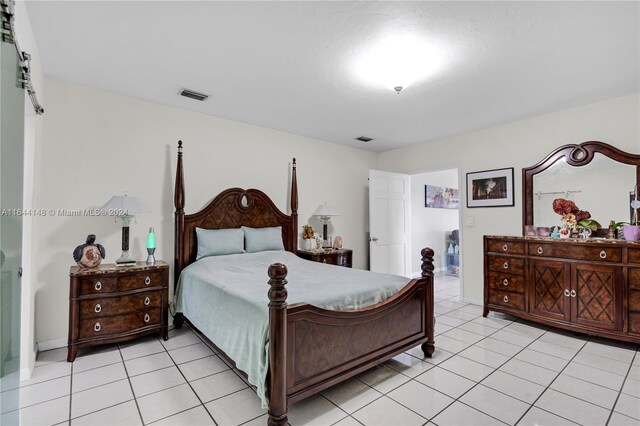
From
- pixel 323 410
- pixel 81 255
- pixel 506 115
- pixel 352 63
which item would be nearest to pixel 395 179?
pixel 506 115

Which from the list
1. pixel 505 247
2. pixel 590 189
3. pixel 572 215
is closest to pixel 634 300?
pixel 572 215

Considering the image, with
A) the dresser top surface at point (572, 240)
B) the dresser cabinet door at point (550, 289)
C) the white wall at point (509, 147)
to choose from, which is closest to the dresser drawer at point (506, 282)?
the dresser cabinet door at point (550, 289)

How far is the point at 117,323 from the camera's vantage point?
9.22 ft

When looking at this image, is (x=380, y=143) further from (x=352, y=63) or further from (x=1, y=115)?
(x=1, y=115)

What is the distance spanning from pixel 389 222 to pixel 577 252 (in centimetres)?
264

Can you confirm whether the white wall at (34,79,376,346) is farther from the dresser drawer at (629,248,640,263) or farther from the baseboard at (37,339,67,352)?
the dresser drawer at (629,248,640,263)

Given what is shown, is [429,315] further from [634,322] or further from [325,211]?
[325,211]

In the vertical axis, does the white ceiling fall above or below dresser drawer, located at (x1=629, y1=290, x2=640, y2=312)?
above

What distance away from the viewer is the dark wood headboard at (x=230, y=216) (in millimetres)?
3502

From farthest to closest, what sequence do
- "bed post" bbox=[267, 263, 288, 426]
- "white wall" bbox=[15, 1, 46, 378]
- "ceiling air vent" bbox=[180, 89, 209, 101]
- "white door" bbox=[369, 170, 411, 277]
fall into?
1. "white door" bbox=[369, 170, 411, 277]
2. "ceiling air vent" bbox=[180, 89, 209, 101]
3. "white wall" bbox=[15, 1, 46, 378]
4. "bed post" bbox=[267, 263, 288, 426]

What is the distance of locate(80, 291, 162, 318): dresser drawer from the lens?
269 centimetres

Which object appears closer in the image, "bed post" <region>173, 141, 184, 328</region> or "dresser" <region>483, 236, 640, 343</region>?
"dresser" <region>483, 236, 640, 343</region>

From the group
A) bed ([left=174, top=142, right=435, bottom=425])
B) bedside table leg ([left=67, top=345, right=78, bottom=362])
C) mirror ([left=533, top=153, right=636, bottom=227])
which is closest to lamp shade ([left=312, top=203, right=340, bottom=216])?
bed ([left=174, top=142, right=435, bottom=425])

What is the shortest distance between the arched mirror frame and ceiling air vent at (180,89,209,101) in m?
3.97
